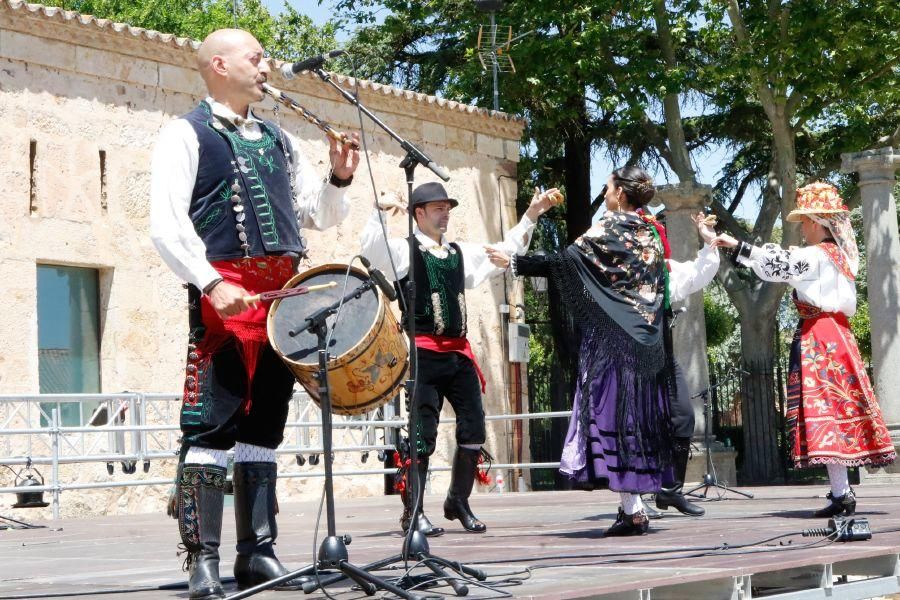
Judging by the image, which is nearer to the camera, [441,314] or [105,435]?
[441,314]

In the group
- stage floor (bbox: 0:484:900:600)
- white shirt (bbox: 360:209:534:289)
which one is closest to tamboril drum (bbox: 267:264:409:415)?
stage floor (bbox: 0:484:900:600)

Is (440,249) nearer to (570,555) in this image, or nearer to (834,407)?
(570,555)

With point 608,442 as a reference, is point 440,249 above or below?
above

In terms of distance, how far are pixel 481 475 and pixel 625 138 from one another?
14962mm

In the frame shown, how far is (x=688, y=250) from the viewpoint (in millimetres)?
16391

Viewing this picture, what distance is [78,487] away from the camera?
36.7 feet

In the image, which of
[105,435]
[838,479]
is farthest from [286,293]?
[105,435]

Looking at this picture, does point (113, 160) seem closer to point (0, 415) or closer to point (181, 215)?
point (0, 415)

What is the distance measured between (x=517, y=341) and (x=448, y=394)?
10.5 m

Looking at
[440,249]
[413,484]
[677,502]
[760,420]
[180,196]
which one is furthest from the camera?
[760,420]

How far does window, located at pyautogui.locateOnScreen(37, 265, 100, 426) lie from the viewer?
12961 millimetres

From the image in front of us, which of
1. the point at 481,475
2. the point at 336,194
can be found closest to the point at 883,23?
the point at 481,475

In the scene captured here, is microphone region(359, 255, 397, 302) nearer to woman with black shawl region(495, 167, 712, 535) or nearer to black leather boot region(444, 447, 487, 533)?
woman with black shawl region(495, 167, 712, 535)

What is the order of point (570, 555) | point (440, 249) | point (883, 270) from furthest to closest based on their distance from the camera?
point (883, 270) → point (440, 249) → point (570, 555)
